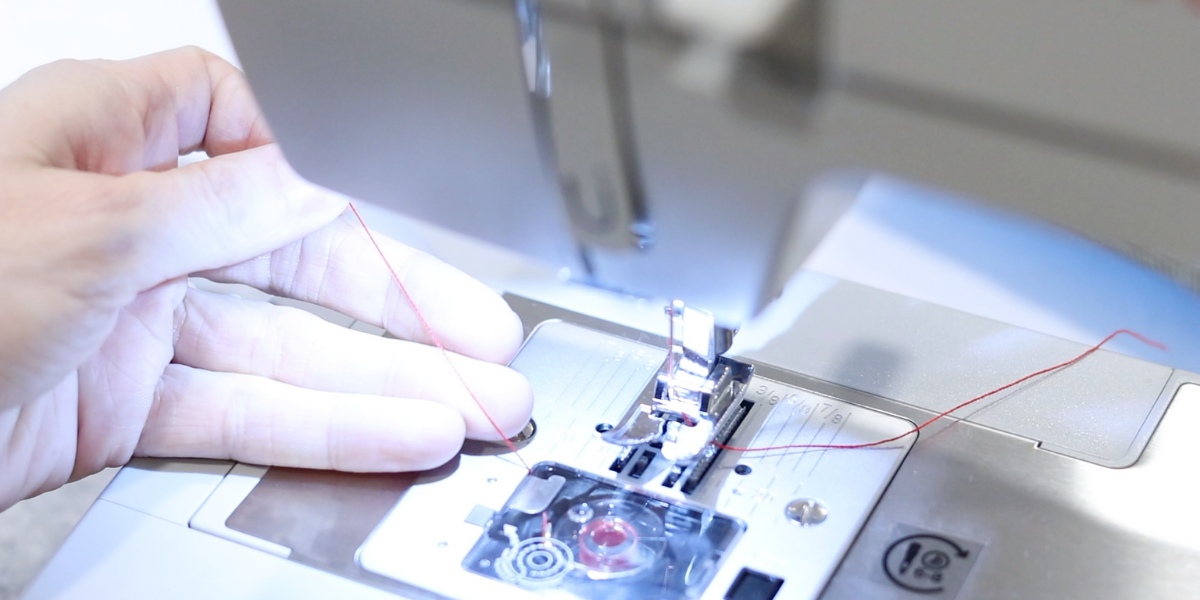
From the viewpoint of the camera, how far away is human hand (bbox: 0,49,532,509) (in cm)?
76

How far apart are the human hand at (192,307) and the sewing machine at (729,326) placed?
0.04m

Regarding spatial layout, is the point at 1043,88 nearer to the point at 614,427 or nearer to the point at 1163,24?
the point at 1163,24

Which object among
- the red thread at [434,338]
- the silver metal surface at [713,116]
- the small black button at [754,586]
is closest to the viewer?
the silver metal surface at [713,116]

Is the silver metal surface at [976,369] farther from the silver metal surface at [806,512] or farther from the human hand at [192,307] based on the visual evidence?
the human hand at [192,307]

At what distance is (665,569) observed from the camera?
0.77m

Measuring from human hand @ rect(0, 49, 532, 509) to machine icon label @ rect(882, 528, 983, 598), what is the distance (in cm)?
28

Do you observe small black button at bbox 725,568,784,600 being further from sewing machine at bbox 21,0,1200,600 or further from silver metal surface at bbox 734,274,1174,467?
silver metal surface at bbox 734,274,1174,467

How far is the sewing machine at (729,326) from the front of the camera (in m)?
0.45

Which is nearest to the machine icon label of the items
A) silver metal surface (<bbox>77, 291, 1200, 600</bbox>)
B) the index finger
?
silver metal surface (<bbox>77, 291, 1200, 600</bbox>)

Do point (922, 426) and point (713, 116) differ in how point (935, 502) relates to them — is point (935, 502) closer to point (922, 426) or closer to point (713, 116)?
point (922, 426)

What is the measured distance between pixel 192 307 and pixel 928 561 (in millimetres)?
617

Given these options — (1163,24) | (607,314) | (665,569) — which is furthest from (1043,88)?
(607,314)

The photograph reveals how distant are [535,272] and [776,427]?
0.29m

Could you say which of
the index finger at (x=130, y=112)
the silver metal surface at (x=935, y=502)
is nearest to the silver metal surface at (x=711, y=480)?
the silver metal surface at (x=935, y=502)
